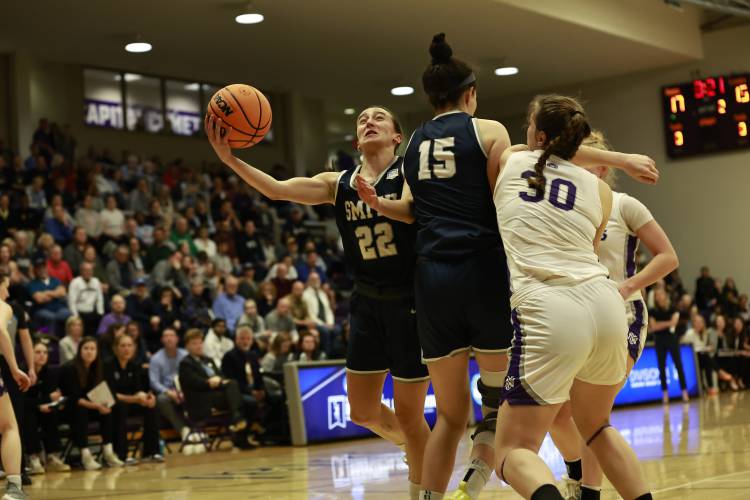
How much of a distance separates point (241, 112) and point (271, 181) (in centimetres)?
35

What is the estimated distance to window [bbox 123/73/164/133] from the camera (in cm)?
2097

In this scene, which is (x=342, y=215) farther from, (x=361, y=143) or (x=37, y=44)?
(x=37, y=44)

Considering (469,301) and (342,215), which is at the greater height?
(342,215)

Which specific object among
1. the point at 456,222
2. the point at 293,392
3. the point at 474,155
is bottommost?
the point at 293,392

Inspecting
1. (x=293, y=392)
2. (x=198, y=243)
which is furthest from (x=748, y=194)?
(x=293, y=392)

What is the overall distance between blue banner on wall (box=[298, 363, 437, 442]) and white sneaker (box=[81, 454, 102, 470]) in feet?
7.91

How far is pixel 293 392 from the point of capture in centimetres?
1166

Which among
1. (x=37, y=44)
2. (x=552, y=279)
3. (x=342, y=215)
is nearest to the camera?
(x=552, y=279)

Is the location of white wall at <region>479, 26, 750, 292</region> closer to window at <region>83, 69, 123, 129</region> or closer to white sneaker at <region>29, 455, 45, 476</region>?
window at <region>83, 69, 123, 129</region>

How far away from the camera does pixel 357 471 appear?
8.07 metres

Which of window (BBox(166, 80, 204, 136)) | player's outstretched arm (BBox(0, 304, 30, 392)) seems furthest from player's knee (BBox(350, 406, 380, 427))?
window (BBox(166, 80, 204, 136))

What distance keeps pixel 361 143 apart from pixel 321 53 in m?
14.7

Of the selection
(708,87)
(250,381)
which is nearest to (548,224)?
(250,381)

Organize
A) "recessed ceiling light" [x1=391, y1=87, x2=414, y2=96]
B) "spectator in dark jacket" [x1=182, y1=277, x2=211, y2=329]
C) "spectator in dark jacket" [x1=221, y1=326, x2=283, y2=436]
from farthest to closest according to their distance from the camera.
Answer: "recessed ceiling light" [x1=391, y1=87, x2=414, y2=96]
"spectator in dark jacket" [x1=182, y1=277, x2=211, y2=329]
"spectator in dark jacket" [x1=221, y1=326, x2=283, y2=436]
